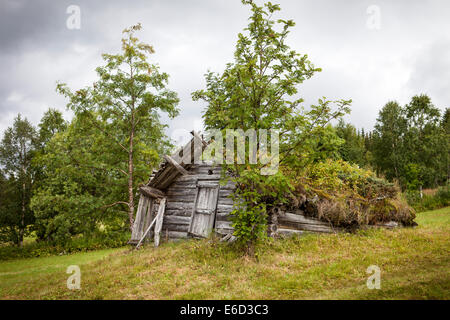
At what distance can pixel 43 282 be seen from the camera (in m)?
7.90

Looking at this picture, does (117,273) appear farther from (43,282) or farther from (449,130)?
(449,130)

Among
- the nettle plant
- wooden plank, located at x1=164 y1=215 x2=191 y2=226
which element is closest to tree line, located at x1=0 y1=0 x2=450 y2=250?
the nettle plant

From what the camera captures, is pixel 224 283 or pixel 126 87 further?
pixel 126 87

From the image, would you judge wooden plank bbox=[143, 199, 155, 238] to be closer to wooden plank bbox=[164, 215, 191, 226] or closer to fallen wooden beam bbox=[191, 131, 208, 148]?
wooden plank bbox=[164, 215, 191, 226]

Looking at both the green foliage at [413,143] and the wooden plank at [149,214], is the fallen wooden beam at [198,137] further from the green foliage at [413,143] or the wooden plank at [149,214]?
the green foliage at [413,143]

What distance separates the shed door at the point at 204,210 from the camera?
393 inches

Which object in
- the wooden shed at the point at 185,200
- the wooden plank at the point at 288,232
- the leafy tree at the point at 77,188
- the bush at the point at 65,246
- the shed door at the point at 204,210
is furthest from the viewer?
the bush at the point at 65,246

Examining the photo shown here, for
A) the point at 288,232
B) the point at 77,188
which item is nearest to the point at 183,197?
the point at 288,232

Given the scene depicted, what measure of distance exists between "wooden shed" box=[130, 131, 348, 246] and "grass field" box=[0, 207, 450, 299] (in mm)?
938

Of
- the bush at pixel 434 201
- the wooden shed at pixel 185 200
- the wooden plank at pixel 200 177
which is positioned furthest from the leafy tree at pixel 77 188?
the bush at pixel 434 201

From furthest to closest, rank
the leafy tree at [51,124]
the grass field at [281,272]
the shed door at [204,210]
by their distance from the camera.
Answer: the leafy tree at [51,124], the shed door at [204,210], the grass field at [281,272]

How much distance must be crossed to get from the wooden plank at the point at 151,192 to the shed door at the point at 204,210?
185cm

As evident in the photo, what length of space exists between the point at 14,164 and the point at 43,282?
17.1 meters
